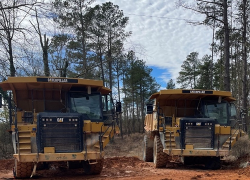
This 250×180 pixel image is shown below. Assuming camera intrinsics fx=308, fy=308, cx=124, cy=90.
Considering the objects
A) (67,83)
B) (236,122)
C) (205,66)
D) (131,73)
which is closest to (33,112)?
(67,83)

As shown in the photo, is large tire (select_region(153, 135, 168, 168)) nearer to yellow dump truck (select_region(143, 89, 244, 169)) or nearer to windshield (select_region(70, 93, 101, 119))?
yellow dump truck (select_region(143, 89, 244, 169))

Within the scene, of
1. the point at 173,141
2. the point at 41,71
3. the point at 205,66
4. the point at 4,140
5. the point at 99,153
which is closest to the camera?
the point at 99,153

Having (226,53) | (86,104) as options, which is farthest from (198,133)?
(226,53)

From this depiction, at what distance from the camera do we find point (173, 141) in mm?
10648

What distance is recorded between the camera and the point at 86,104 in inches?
382

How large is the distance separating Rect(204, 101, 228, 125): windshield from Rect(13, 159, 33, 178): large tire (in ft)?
22.5

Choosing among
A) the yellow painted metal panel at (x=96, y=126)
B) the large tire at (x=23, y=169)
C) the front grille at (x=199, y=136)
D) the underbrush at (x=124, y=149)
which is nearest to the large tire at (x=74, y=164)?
the large tire at (x=23, y=169)

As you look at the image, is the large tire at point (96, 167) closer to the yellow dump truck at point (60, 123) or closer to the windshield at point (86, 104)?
the yellow dump truck at point (60, 123)

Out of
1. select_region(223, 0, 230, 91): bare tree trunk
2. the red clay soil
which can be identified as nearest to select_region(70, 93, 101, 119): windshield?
the red clay soil

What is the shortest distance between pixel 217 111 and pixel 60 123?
6329 mm

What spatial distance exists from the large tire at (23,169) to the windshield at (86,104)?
6.87ft

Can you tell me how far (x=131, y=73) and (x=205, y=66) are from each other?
11178 millimetres

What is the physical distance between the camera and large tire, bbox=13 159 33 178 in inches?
337

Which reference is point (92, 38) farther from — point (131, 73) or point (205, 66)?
point (205, 66)
